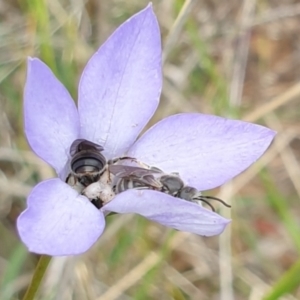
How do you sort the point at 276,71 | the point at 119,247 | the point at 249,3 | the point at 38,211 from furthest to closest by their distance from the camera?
1. the point at 276,71
2. the point at 249,3
3. the point at 119,247
4. the point at 38,211

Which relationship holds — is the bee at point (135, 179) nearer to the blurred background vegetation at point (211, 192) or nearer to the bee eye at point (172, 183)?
the bee eye at point (172, 183)

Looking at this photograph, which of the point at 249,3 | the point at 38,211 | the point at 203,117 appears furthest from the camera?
the point at 249,3

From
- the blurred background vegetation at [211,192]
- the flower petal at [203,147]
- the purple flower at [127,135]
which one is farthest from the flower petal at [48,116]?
the blurred background vegetation at [211,192]

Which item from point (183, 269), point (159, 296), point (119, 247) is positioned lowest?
point (183, 269)

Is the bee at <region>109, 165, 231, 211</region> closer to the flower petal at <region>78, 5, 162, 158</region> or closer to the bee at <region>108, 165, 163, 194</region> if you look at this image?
the bee at <region>108, 165, 163, 194</region>

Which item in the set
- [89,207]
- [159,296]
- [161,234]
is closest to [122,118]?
[89,207]

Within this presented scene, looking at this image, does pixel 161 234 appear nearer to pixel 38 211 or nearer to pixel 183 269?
pixel 183 269

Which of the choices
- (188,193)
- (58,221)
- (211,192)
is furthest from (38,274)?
(211,192)
